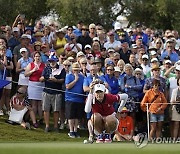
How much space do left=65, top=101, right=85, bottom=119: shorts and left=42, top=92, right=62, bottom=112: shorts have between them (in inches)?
9.9

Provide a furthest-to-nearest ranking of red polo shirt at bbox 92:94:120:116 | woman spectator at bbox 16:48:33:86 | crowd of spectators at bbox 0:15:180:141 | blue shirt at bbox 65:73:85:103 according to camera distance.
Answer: woman spectator at bbox 16:48:33:86, blue shirt at bbox 65:73:85:103, crowd of spectators at bbox 0:15:180:141, red polo shirt at bbox 92:94:120:116

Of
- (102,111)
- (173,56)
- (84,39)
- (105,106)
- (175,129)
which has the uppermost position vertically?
(84,39)

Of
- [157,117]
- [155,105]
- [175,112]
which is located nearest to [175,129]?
[175,112]

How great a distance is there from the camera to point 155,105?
46.1ft

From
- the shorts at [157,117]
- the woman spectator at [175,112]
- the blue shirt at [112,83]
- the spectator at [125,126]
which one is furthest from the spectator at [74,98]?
the woman spectator at [175,112]

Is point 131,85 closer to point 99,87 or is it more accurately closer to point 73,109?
point 73,109

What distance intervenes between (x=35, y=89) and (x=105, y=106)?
276cm

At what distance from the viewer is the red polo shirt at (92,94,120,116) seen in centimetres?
1232

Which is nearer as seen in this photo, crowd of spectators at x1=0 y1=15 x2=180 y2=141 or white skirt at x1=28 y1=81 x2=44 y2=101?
crowd of spectators at x1=0 y1=15 x2=180 y2=141

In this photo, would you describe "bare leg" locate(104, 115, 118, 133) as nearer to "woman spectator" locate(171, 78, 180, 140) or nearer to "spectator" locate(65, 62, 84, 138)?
"spectator" locate(65, 62, 84, 138)

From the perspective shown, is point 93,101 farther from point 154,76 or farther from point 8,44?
point 8,44

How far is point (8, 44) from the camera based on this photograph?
15.7 metres

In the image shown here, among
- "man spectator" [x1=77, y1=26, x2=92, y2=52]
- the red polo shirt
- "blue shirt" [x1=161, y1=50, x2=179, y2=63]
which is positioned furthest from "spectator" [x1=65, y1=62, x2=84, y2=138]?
"blue shirt" [x1=161, y1=50, x2=179, y2=63]

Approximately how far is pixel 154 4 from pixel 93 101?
2689 cm
